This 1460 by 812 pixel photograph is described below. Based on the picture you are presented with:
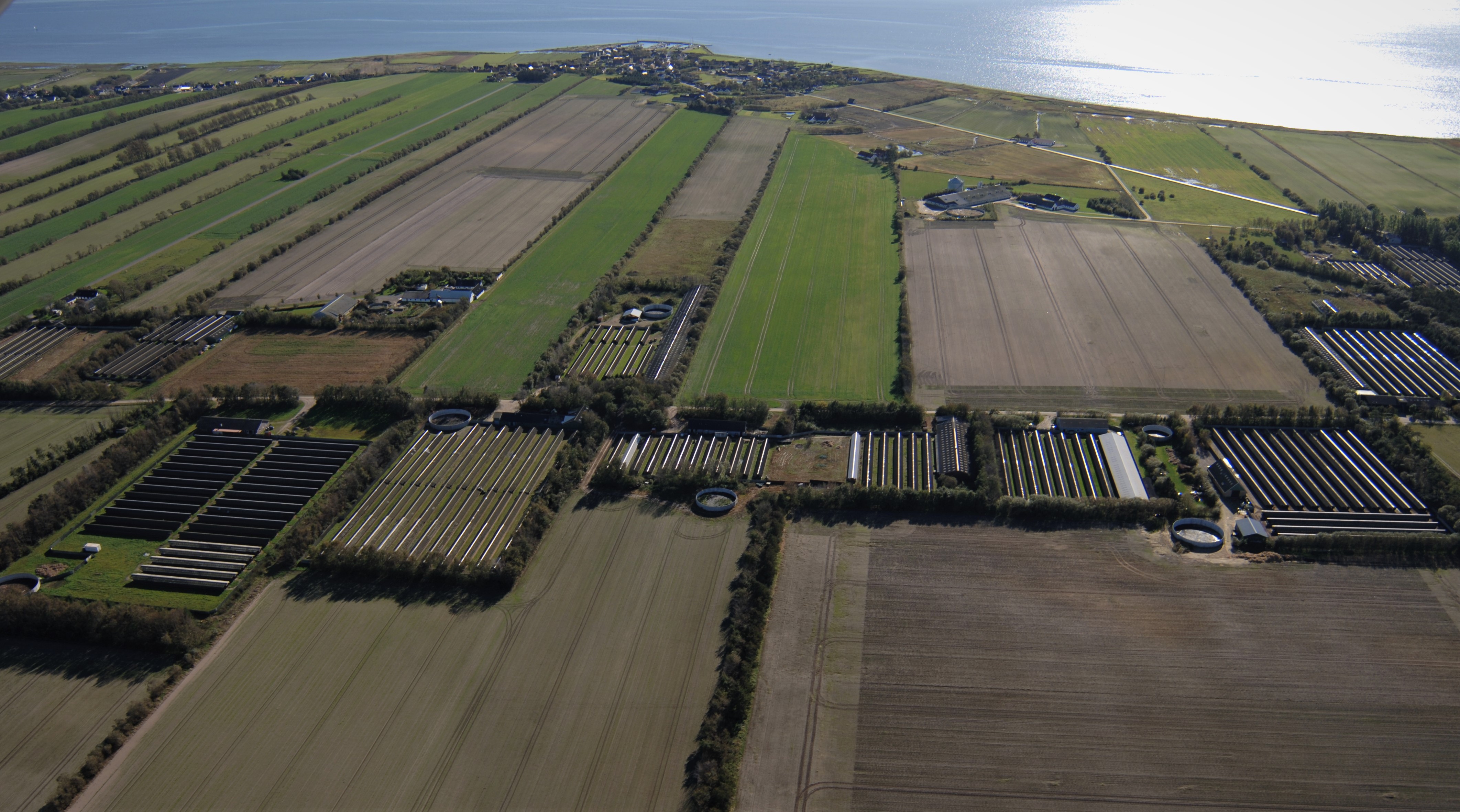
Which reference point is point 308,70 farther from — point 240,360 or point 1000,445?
point 1000,445

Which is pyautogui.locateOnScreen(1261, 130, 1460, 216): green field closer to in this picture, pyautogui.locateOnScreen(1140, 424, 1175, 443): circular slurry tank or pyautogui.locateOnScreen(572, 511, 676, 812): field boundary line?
pyautogui.locateOnScreen(1140, 424, 1175, 443): circular slurry tank

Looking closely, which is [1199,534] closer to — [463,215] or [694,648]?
[694,648]

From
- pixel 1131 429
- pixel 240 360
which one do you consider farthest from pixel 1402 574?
pixel 240 360

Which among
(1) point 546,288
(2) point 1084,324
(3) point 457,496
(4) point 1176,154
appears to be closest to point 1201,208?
(4) point 1176,154

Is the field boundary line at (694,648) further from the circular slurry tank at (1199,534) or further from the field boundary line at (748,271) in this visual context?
the circular slurry tank at (1199,534)

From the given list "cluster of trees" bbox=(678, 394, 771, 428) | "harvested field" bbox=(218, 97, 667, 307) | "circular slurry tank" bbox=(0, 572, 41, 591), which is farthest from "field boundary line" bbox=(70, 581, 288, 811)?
"harvested field" bbox=(218, 97, 667, 307)

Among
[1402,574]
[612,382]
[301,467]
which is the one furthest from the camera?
[612,382]

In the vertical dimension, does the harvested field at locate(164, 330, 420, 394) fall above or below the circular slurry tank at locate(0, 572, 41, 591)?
above
